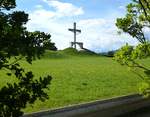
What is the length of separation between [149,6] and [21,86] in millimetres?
7753

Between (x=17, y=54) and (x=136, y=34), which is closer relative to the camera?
(x=17, y=54)

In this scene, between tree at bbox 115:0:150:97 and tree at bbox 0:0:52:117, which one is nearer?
tree at bbox 0:0:52:117

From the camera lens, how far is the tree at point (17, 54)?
179 inches

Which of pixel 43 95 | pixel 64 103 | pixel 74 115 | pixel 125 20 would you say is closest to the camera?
pixel 43 95

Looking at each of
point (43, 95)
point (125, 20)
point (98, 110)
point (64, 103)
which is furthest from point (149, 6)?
point (43, 95)

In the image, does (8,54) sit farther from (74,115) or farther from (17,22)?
(74,115)

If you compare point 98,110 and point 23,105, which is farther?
point 98,110

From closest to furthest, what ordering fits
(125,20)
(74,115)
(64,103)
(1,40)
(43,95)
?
(1,40) → (43,95) → (74,115) → (125,20) → (64,103)

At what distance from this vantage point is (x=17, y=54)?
4.62 metres

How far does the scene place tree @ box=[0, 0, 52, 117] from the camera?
179 inches

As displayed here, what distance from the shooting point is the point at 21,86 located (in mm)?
4727

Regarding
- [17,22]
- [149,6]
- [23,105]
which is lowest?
[23,105]

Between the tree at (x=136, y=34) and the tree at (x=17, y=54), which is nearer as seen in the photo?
the tree at (x=17, y=54)

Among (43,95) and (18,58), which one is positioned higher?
(18,58)
